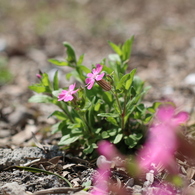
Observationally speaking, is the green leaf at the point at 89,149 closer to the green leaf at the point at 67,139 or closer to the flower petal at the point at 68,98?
the green leaf at the point at 67,139

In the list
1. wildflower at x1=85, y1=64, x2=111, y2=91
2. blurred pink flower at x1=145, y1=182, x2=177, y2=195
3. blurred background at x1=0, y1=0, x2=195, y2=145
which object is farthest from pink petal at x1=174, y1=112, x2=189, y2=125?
wildflower at x1=85, y1=64, x2=111, y2=91

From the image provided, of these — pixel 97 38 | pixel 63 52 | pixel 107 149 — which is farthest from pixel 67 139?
pixel 97 38

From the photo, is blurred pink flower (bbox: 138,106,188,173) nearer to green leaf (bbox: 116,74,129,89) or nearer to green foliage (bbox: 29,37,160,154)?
green foliage (bbox: 29,37,160,154)

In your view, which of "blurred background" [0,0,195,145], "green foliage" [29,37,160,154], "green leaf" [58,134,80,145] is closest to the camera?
"green foliage" [29,37,160,154]

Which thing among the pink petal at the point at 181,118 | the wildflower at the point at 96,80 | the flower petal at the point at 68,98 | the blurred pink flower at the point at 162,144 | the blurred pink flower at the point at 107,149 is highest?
the wildflower at the point at 96,80

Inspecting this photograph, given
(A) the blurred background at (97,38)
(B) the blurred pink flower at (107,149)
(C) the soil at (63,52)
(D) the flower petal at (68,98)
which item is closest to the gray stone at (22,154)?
(C) the soil at (63,52)

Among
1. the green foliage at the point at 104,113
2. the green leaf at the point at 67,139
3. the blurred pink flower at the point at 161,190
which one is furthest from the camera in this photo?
the green leaf at the point at 67,139
